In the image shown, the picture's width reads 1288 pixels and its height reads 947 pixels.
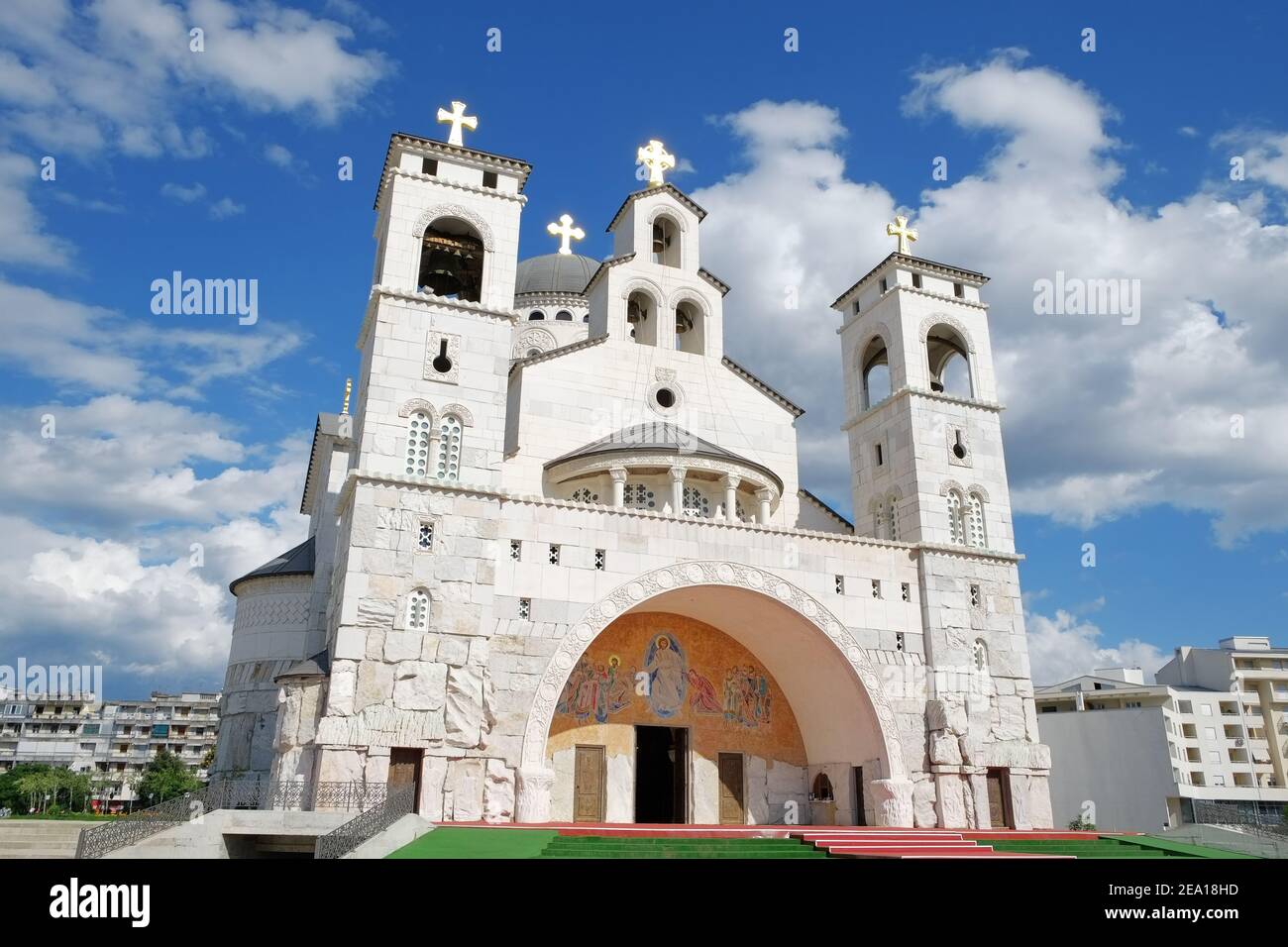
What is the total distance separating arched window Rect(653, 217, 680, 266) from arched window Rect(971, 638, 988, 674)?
14027mm

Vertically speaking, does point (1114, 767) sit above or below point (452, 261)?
below

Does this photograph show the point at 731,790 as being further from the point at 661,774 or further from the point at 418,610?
the point at 418,610

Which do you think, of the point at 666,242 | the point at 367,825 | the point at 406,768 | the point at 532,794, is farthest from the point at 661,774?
the point at 666,242

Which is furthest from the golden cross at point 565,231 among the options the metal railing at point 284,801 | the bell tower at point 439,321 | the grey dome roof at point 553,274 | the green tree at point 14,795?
the green tree at point 14,795

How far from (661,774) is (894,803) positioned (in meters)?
5.57

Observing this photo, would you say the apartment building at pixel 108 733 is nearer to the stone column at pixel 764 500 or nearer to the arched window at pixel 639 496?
the arched window at pixel 639 496

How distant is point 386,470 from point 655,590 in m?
6.48

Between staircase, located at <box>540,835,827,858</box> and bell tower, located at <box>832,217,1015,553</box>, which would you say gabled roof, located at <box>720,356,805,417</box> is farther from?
staircase, located at <box>540,835,827,858</box>

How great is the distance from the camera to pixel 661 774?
2225cm

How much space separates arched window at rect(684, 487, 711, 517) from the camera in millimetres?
24078

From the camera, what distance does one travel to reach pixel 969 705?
22.1 metres
